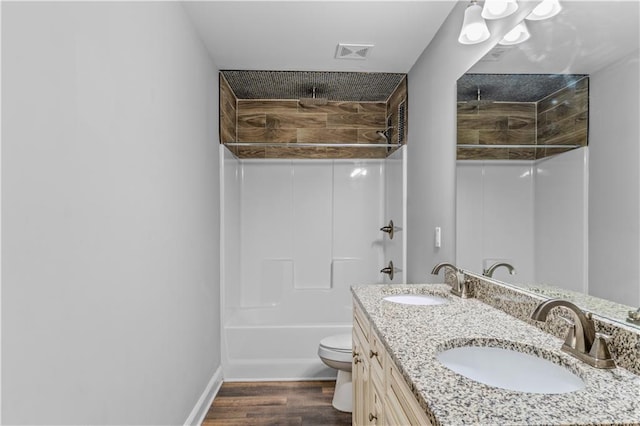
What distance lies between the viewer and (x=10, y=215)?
2.96 ft

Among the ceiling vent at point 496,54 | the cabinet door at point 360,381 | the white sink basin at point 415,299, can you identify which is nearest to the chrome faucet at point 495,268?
the white sink basin at point 415,299

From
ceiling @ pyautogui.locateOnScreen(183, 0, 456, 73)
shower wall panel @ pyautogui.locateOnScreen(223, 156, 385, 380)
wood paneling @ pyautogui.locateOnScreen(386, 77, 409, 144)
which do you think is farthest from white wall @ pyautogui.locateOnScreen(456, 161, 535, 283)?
shower wall panel @ pyautogui.locateOnScreen(223, 156, 385, 380)

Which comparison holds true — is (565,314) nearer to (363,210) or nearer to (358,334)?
(358,334)

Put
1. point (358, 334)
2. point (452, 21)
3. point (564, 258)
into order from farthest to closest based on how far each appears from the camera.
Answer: point (452, 21)
point (358, 334)
point (564, 258)

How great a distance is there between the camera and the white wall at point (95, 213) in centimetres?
94

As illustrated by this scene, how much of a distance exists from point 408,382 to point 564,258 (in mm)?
784

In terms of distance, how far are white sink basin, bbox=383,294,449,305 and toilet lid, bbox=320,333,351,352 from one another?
77 cm

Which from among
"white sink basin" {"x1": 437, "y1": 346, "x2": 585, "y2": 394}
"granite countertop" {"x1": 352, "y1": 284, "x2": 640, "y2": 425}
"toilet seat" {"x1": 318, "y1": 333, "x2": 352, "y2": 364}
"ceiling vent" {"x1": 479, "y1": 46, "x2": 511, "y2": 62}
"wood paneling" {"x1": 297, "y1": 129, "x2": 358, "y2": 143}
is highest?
"wood paneling" {"x1": 297, "y1": 129, "x2": 358, "y2": 143}

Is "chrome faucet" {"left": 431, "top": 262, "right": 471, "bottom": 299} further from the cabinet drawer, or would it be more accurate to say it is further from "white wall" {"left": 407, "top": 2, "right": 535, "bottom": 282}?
the cabinet drawer

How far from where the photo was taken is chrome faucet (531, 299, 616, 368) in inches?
39.9

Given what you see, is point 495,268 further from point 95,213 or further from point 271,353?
point 271,353

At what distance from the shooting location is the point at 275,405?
2.73m

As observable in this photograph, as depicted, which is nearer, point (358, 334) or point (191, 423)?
point (358, 334)

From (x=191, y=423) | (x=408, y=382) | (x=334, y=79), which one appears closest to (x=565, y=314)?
(x=408, y=382)
